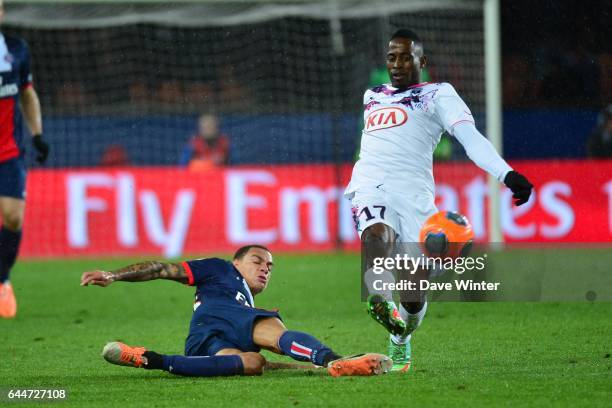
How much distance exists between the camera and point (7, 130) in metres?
10.1

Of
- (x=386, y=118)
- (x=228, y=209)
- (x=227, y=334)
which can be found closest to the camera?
(x=227, y=334)

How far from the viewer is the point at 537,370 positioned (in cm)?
659

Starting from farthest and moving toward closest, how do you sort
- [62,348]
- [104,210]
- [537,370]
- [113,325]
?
[104,210] < [113,325] < [62,348] < [537,370]

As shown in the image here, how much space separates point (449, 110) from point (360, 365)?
1.68 metres

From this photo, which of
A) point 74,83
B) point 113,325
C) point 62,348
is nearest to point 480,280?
point 113,325

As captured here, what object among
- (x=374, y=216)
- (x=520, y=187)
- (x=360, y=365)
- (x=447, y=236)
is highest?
(x=520, y=187)

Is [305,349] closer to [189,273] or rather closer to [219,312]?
[219,312]

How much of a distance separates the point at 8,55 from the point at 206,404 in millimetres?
5399

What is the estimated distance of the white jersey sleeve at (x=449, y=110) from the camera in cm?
696

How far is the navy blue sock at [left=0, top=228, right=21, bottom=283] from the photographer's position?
10.1 m

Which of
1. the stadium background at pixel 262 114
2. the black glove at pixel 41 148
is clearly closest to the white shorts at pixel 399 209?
the black glove at pixel 41 148

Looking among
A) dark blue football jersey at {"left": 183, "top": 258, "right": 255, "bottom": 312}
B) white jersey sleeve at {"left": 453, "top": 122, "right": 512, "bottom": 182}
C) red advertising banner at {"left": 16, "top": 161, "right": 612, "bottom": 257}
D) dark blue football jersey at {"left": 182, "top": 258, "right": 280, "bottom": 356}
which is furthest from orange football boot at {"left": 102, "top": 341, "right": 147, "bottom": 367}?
red advertising banner at {"left": 16, "top": 161, "right": 612, "bottom": 257}

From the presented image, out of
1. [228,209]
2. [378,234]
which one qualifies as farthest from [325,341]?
[228,209]

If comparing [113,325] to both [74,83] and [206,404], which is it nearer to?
[206,404]
